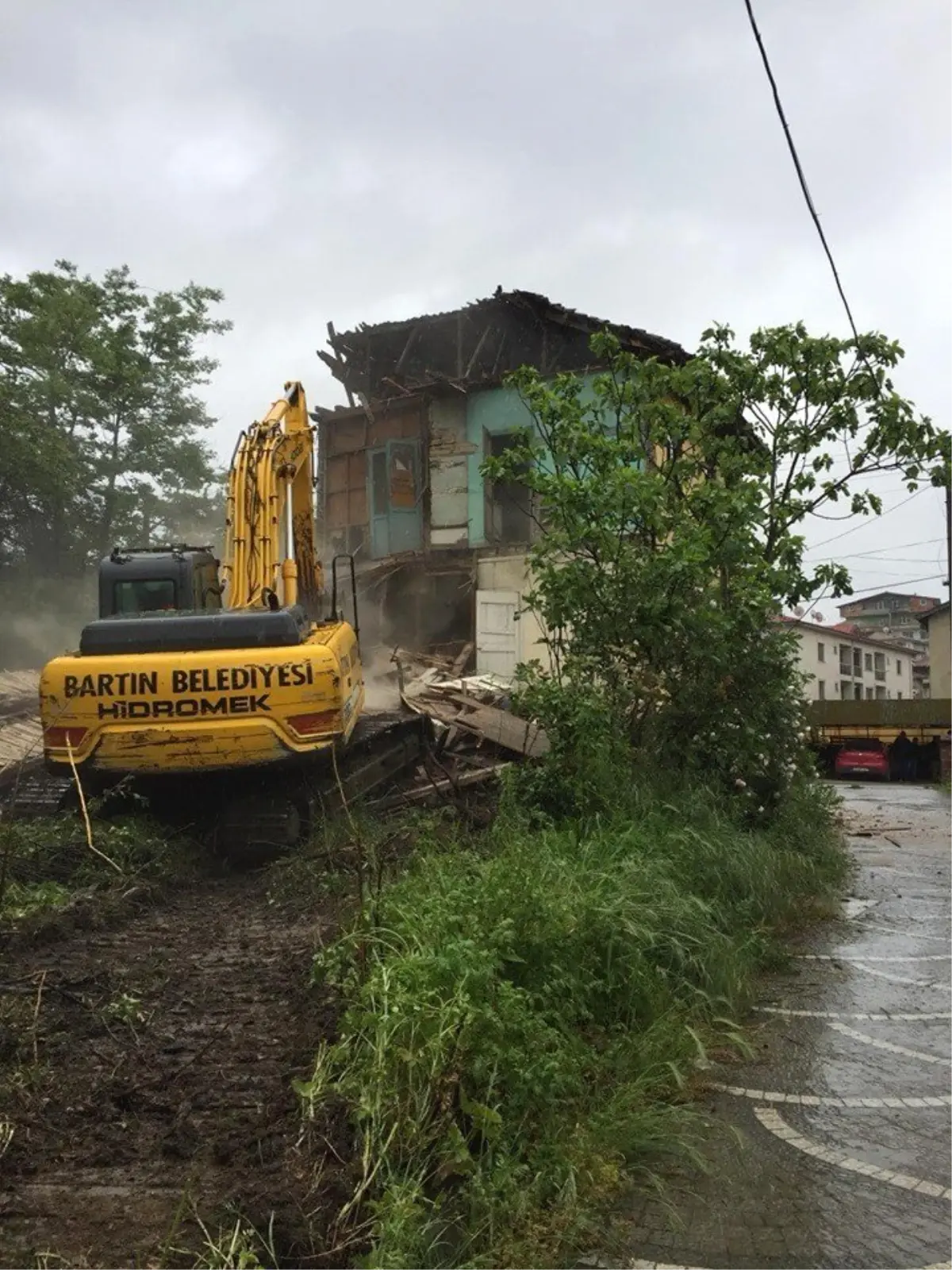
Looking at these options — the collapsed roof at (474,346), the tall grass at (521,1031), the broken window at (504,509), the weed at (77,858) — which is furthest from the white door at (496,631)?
the tall grass at (521,1031)

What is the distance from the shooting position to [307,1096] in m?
3.60

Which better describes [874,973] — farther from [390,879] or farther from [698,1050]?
[390,879]

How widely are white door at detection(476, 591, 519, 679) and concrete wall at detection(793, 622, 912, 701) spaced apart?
30188 mm

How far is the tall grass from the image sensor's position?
3264mm

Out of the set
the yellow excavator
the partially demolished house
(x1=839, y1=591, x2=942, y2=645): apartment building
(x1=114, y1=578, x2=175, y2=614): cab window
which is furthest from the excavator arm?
(x1=839, y1=591, x2=942, y2=645): apartment building

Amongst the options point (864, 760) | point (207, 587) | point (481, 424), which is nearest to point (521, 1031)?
point (207, 587)

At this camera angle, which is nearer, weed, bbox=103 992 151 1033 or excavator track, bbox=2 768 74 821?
weed, bbox=103 992 151 1033

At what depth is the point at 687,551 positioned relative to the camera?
862cm

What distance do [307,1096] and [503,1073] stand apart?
706 mm

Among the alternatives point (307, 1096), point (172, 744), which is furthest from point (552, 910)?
point (172, 744)

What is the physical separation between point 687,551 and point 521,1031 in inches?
211

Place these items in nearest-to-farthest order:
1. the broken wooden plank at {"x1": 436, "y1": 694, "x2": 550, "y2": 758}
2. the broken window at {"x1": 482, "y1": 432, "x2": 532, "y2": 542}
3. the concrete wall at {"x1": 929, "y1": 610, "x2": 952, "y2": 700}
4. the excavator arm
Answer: the excavator arm, the broken wooden plank at {"x1": 436, "y1": 694, "x2": 550, "y2": 758}, the broken window at {"x1": 482, "y1": 432, "x2": 532, "y2": 542}, the concrete wall at {"x1": 929, "y1": 610, "x2": 952, "y2": 700}

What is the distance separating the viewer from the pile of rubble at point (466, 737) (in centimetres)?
1014

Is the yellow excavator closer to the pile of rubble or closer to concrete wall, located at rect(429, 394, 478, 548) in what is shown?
the pile of rubble
